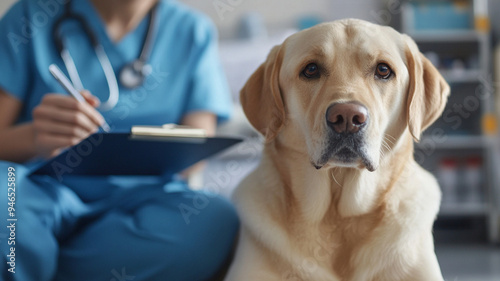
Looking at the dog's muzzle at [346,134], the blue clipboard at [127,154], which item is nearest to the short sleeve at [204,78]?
the blue clipboard at [127,154]

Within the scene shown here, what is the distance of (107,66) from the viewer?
1.40m

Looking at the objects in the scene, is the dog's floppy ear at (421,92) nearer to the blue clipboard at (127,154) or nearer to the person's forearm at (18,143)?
the blue clipboard at (127,154)

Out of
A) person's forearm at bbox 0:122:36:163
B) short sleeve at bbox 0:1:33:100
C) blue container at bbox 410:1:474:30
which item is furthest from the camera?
blue container at bbox 410:1:474:30

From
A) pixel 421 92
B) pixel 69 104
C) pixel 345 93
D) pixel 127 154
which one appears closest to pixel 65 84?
pixel 69 104

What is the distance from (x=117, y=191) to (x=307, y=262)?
0.60 meters

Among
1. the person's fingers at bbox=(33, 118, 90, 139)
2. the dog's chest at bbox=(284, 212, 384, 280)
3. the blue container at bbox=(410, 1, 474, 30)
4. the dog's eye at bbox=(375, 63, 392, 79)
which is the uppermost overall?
the dog's eye at bbox=(375, 63, 392, 79)

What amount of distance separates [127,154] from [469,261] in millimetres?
2030

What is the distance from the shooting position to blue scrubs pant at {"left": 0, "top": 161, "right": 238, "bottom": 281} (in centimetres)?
113

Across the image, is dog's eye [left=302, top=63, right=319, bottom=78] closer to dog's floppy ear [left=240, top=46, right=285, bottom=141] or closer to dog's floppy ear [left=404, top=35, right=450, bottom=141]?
dog's floppy ear [left=240, top=46, right=285, bottom=141]

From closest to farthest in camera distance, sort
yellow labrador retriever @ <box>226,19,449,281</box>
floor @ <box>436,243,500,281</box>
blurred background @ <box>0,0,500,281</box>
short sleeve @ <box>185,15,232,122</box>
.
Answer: yellow labrador retriever @ <box>226,19,449,281</box> < short sleeve @ <box>185,15,232,122</box> < floor @ <box>436,243,500,281</box> < blurred background @ <box>0,0,500,281</box>

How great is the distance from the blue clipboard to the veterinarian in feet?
0.18

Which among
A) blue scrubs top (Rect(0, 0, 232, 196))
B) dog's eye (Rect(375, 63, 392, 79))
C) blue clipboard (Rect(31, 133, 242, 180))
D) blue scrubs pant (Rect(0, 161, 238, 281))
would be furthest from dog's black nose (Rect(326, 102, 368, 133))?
blue scrubs top (Rect(0, 0, 232, 196))

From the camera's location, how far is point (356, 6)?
3723mm

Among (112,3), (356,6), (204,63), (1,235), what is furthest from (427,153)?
(1,235)
